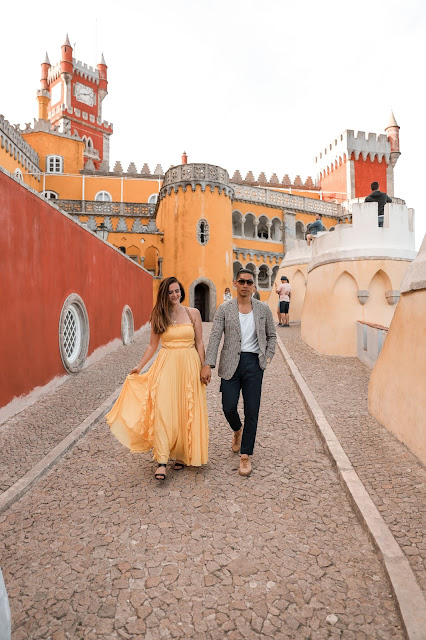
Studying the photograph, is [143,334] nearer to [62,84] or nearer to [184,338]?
[184,338]

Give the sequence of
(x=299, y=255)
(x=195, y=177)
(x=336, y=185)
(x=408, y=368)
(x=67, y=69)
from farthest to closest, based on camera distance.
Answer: (x=67, y=69), (x=336, y=185), (x=195, y=177), (x=299, y=255), (x=408, y=368)

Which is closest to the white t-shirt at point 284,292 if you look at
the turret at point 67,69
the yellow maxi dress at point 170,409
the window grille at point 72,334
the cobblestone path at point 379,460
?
the cobblestone path at point 379,460

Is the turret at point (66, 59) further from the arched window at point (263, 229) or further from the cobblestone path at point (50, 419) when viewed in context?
the cobblestone path at point (50, 419)

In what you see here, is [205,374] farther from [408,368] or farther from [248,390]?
[408,368]

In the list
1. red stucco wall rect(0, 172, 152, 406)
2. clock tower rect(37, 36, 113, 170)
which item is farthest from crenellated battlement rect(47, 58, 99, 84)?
red stucco wall rect(0, 172, 152, 406)

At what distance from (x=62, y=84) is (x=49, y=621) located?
165 feet

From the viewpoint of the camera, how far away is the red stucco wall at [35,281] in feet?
18.4

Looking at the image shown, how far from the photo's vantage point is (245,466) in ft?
12.9

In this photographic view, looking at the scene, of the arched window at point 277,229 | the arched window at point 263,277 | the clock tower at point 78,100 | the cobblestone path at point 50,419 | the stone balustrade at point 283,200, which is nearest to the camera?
the cobblestone path at point 50,419

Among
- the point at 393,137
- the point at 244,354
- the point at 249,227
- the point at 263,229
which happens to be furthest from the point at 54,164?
the point at 244,354

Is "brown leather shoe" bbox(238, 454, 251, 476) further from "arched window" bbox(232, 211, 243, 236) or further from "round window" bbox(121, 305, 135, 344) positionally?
"arched window" bbox(232, 211, 243, 236)

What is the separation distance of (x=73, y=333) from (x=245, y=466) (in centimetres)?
592

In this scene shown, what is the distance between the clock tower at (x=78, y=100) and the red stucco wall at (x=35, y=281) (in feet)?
115

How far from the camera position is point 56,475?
4.07 m
